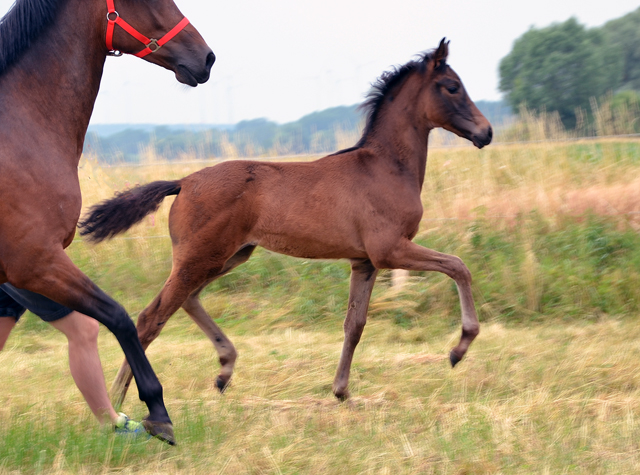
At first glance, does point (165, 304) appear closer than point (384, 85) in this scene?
Yes

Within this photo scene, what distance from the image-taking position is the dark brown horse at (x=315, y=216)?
387 centimetres

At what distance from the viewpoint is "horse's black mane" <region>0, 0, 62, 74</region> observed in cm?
281

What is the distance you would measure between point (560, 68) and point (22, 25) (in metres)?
26.9

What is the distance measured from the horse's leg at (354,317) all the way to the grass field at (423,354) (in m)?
0.12

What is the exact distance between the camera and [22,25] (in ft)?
9.29

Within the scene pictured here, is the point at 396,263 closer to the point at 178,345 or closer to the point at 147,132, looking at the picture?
the point at 178,345

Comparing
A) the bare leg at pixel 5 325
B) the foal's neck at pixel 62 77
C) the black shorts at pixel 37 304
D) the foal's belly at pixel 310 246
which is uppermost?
the foal's neck at pixel 62 77

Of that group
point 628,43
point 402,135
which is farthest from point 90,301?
point 628,43

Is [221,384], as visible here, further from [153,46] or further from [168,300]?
[153,46]

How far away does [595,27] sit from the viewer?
1174 inches

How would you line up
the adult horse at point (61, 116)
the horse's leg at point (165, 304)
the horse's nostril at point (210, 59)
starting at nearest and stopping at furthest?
the adult horse at point (61, 116) < the horse's nostril at point (210, 59) < the horse's leg at point (165, 304)

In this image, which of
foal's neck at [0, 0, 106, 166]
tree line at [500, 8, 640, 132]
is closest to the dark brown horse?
foal's neck at [0, 0, 106, 166]

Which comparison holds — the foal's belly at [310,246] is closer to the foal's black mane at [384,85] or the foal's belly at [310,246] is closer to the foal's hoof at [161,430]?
the foal's black mane at [384,85]

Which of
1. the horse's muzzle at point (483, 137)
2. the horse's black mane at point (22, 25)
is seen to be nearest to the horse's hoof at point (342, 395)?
the horse's muzzle at point (483, 137)
